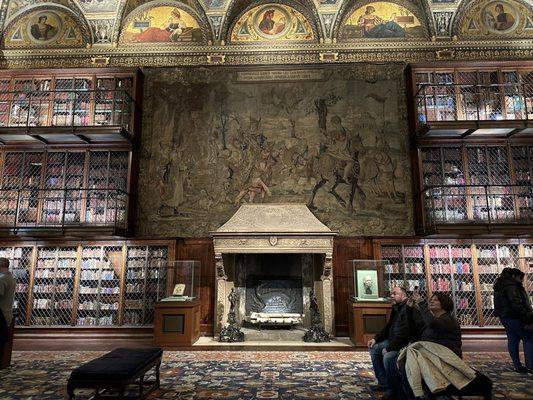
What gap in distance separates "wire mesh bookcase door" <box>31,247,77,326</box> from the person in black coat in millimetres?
8415

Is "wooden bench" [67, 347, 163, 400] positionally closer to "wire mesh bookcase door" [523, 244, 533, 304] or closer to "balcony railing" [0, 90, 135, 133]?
"balcony railing" [0, 90, 135, 133]

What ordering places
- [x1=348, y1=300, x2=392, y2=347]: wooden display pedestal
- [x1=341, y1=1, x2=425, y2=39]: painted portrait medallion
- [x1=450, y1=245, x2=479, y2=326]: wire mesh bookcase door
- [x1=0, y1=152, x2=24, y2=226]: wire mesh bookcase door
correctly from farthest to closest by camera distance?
[x1=341, y1=1, x2=425, y2=39]: painted portrait medallion
[x1=0, y1=152, x2=24, y2=226]: wire mesh bookcase door
[x1=450, y1=245, x2=479, y2=326]: wire mesh bookcase door
[x1=348, y1=300, x2=392, y2=347]: wooden display pedestal

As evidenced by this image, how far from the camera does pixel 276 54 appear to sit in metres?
10.1

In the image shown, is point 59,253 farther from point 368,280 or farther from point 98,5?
point 368,280

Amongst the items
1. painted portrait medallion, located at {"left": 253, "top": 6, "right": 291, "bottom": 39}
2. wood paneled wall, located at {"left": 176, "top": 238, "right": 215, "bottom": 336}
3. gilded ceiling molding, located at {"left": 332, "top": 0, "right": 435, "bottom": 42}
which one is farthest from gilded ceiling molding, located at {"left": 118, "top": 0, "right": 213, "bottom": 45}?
wood paneled wall, located at {"left": 176, "top": 238, "right": 215, "bottom": 336}

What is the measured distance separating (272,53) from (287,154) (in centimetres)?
277

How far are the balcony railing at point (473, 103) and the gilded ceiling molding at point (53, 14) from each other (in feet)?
28.6

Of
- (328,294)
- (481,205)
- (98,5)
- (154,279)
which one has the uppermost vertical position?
(98,5)

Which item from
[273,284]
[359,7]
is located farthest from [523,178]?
[273,284]

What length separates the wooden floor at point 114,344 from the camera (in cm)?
733

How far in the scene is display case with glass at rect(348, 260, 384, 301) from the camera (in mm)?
8039

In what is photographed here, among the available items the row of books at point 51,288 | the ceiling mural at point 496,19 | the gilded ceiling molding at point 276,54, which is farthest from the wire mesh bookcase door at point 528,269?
the row of books at point 51,288

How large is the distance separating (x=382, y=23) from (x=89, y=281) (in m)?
9.77

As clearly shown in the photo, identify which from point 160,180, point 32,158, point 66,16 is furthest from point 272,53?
point 32,158
